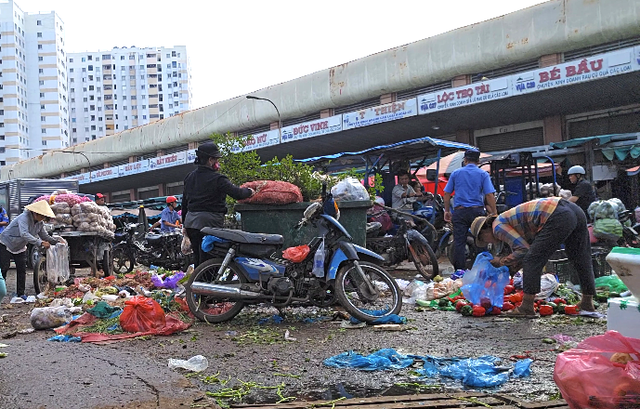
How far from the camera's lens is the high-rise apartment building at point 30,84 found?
105188 mm

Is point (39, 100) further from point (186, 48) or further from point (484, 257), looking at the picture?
point (484, 257)

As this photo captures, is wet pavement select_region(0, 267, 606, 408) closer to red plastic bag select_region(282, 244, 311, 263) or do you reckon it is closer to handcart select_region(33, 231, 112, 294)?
red plastic bag select_region(282, 244, 311, 263)

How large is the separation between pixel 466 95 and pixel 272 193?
65.4 feet

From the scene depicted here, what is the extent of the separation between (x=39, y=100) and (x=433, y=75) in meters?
98.6

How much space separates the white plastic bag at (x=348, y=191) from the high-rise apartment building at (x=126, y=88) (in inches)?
5235

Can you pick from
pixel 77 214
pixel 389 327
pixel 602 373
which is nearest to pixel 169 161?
pixel 77 214

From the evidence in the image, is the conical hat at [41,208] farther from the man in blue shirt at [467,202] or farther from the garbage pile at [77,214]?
the man in blue shirt at [467,202]

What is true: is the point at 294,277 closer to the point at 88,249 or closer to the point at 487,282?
the point at 487,282

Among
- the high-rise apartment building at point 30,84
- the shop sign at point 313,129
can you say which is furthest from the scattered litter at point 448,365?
the high-rise apartment building at point 30,84

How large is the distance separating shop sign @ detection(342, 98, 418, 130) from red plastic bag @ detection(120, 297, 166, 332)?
22.7 m

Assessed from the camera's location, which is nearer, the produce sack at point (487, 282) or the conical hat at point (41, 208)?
the produce sack at point (487, 282)

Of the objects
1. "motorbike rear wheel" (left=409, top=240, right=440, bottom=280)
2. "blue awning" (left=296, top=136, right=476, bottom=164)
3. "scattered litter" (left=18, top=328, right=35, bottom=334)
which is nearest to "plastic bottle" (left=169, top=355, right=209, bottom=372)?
"scattered litter" (left=18, top=328, right=35, bottom=334)

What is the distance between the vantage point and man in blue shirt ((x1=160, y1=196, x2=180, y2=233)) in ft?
48.9

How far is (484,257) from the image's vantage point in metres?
6.77
